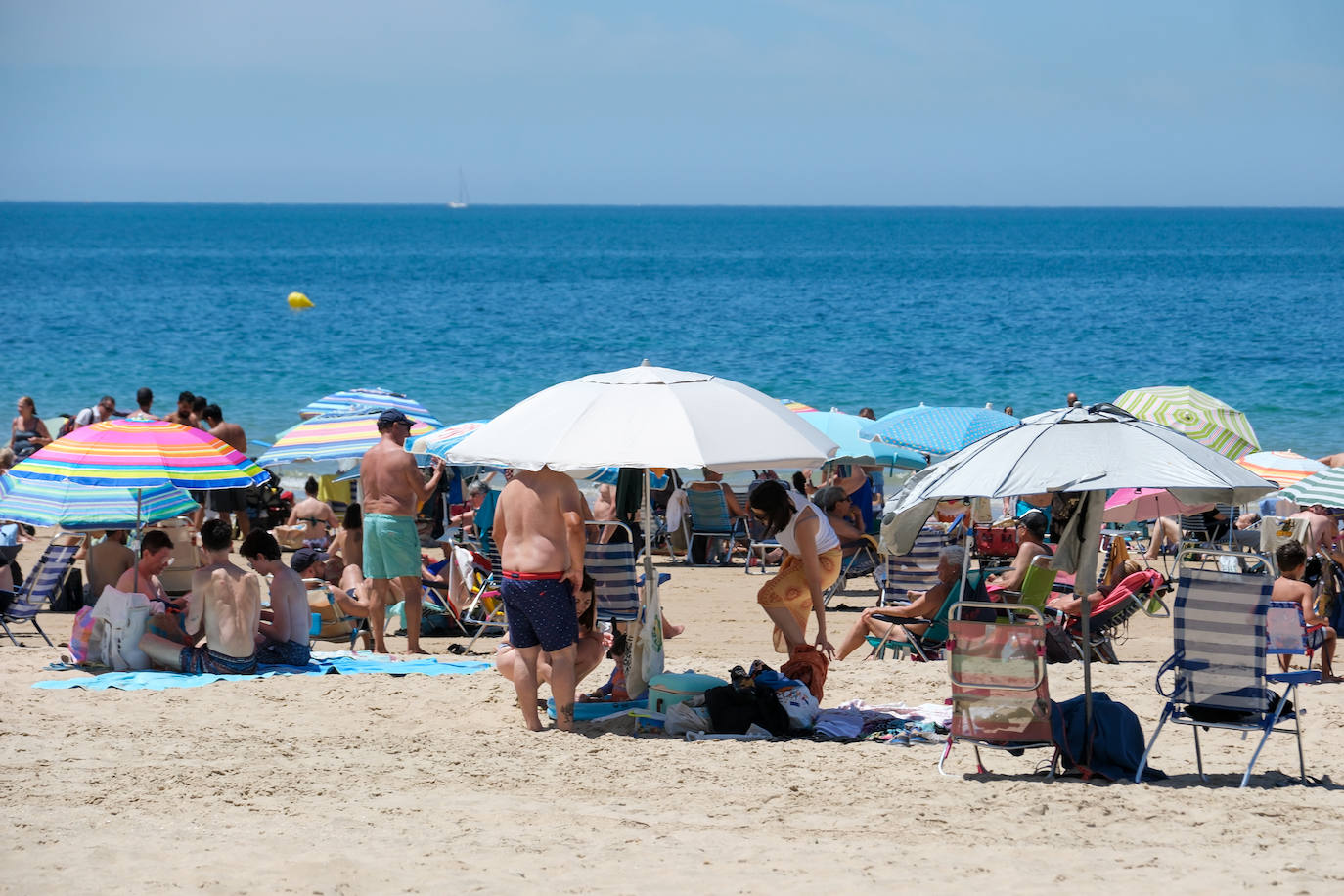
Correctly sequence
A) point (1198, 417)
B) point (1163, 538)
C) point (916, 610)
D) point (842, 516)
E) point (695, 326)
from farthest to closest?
point (695, 326) → point (1163, 538) → point (1198, 417) → point (842, 516) → point (916, 610)

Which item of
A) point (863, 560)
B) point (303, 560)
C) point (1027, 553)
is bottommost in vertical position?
point (863, 560)

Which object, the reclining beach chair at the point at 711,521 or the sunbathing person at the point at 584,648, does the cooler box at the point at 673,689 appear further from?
the reclining beach chair at the point at 711,521

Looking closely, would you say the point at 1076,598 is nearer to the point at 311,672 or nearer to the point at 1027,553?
the point at 1027,553

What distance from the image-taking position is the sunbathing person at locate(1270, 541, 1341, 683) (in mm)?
7098

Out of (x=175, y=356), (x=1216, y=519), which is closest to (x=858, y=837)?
(x=1216, y=519)

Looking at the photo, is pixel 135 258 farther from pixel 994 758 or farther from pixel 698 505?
pixel 994 758

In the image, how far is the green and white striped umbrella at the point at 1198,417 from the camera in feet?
39.0

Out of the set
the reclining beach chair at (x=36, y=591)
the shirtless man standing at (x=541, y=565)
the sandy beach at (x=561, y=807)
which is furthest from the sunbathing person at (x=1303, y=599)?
the reclining beach chair at (x=36, y=591)

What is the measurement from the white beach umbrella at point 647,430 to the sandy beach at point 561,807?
1262 mm

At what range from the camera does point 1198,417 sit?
39.9 feet

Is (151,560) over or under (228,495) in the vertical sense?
over

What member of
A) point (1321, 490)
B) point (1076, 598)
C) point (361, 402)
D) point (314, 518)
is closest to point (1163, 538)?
point (1321, 490)

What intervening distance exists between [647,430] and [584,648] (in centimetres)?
124

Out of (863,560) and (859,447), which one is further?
(859,447)
